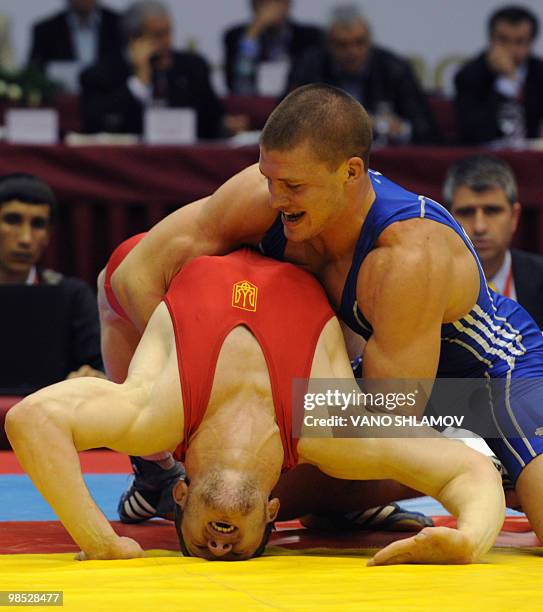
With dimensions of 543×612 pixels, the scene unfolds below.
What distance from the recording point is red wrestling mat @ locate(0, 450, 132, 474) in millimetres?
4461

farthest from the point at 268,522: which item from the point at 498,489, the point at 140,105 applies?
the point at 140,105

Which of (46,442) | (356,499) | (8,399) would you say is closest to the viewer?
(46,442)

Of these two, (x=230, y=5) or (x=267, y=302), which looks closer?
(x=267, y=302)

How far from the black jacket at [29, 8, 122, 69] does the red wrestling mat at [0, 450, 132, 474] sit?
3316 millimetres

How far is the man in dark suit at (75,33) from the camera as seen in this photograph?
298 inches

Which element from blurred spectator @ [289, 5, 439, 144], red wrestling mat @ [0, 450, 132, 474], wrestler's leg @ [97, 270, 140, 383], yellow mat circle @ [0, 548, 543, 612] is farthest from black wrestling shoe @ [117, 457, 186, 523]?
blurred spectator @ [289, 5, 439, 144]

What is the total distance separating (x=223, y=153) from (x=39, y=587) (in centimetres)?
345

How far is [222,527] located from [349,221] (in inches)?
32.6

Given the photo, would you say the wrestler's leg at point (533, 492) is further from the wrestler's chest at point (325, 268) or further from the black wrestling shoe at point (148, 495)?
the black wrestling shoe at point (148, 495)

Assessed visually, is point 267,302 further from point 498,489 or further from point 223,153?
point 223,153

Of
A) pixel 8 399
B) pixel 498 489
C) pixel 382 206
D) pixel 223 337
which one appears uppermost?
pixel 382 206

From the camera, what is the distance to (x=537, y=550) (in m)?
3.15

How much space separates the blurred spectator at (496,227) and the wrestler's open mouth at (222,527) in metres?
2.36

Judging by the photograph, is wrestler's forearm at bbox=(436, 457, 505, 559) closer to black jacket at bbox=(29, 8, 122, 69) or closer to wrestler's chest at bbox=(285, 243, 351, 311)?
wrestler's chest at bbox=(285, 243, 351, 311)
